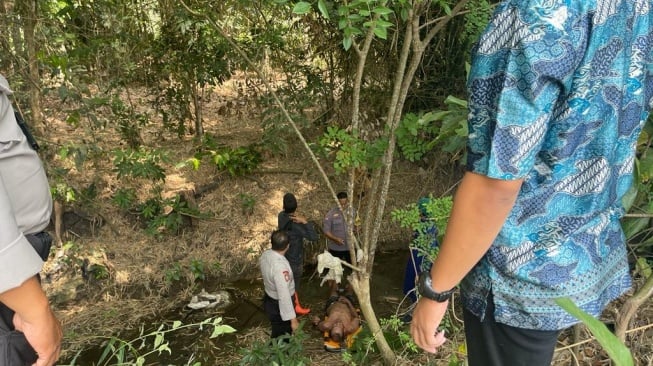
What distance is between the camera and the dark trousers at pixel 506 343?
988mm

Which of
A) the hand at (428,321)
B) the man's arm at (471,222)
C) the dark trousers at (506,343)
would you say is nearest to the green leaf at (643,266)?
the dark trousers at (506,343)

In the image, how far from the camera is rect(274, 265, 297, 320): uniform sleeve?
10.6 ft

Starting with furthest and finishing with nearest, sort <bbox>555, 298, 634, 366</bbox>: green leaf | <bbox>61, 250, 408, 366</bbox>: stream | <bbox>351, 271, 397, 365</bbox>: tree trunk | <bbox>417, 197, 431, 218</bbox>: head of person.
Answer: <bbox>61, 250, 408, 366</bbox>: stream, <bbox>351, 271, 397, 365</bbox>: tree trunk, <bbox>417, 197, 431, 218</bbox>: head of person, <bbox>555, 298, 634, 366</bbox>: green leaf

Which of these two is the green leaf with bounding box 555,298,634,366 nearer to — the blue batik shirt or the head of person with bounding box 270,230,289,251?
the blue batik shirt

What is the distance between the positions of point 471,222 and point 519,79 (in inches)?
10.3

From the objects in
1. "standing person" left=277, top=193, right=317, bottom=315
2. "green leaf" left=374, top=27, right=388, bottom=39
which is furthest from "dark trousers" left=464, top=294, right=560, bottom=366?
"standing person" left=277, top=193, right=317, bottom=315

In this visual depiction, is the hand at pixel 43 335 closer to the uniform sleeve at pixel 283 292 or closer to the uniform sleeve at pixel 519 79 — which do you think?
the uniform sleeve at pixel 519 79

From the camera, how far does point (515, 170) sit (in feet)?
2.58

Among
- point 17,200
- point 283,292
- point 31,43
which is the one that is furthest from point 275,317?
point 31,43

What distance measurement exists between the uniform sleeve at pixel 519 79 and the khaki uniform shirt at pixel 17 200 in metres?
0.99

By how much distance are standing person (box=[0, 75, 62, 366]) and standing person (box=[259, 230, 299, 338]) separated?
2073mm

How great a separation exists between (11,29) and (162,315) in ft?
8.31

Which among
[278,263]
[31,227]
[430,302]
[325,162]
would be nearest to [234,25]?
[325,162]

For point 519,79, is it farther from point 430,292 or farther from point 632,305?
point 632,305
